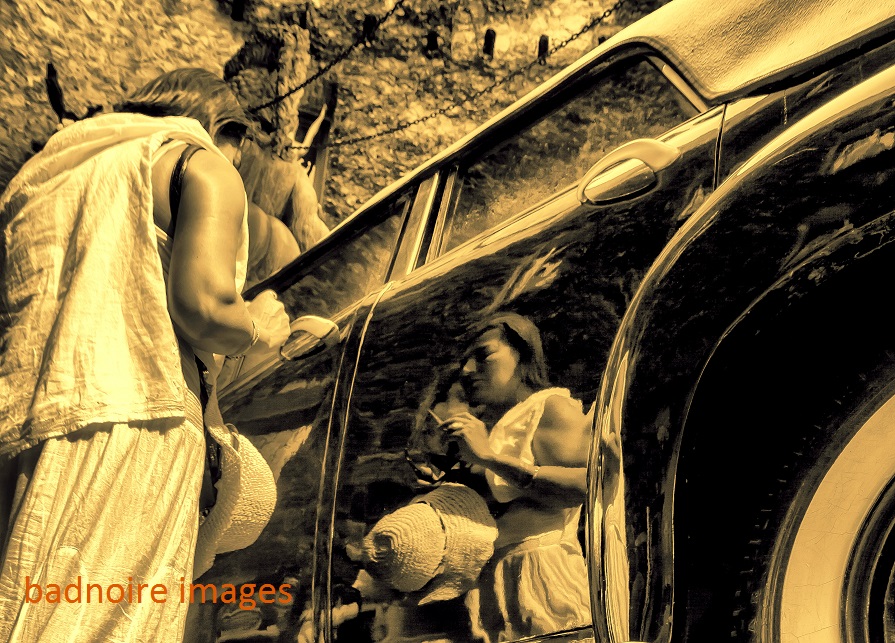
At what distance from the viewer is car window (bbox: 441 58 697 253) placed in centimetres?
101

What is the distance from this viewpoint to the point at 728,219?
2.54 feet

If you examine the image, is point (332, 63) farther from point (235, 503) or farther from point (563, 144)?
point (235, 503)

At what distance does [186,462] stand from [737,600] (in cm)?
75

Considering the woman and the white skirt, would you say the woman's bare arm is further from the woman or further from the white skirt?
the white skirt

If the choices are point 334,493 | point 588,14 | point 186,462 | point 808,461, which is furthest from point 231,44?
point 808,461

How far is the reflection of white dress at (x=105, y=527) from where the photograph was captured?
1.12 meters

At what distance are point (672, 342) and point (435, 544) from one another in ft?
1.19

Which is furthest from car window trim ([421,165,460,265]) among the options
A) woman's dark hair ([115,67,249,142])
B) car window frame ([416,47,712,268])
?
woman's dark hair ([115,67,249,142])

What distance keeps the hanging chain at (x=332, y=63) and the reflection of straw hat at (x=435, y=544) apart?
0.97 meters

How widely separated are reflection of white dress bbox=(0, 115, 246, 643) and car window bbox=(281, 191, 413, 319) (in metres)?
0.23

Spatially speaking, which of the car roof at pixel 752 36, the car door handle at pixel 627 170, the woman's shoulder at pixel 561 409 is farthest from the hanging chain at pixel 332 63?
the woman's shoulder at pixel 561 409

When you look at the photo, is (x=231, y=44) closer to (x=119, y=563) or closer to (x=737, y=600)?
(x=119, y=563)

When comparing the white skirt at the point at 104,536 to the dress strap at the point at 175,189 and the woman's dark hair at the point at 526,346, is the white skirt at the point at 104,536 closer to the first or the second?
the dress strap at the point at 175,189

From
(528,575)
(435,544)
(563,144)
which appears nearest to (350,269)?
(563,144)
